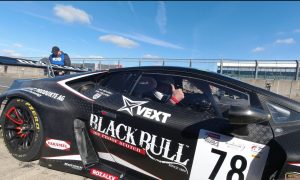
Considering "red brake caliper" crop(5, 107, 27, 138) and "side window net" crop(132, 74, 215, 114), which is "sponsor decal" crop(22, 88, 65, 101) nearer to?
"red brake caliper" crop(5, 107, 27, 138)

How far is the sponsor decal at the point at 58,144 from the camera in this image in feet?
9.20

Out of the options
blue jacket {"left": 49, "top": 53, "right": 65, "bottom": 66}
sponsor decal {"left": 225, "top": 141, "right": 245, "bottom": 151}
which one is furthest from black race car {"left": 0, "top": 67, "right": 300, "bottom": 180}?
blue jacket {"left": 49, "top": 53, "right": 65, "bottom": 66}

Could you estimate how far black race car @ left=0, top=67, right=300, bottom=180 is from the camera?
6.66 feet

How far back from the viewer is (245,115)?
189cm

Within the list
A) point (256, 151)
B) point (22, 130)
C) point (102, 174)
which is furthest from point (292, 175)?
point (22, 130)

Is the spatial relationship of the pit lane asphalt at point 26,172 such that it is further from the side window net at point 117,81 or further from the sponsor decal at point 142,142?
the side window net at point 117,81

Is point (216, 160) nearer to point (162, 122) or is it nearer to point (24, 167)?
point (162, 122)

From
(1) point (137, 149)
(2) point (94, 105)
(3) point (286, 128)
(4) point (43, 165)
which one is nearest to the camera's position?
(3) point (286, 128)

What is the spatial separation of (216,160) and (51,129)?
1784mm

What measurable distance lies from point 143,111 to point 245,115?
0.94 meters

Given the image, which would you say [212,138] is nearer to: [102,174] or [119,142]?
[119,142]

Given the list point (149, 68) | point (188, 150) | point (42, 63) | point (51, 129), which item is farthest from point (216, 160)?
point (42, 63)

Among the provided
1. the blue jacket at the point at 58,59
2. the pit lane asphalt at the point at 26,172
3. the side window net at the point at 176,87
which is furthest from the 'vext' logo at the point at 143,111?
the blue jacket at the point at 58,59

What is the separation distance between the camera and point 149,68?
2.79 meters
